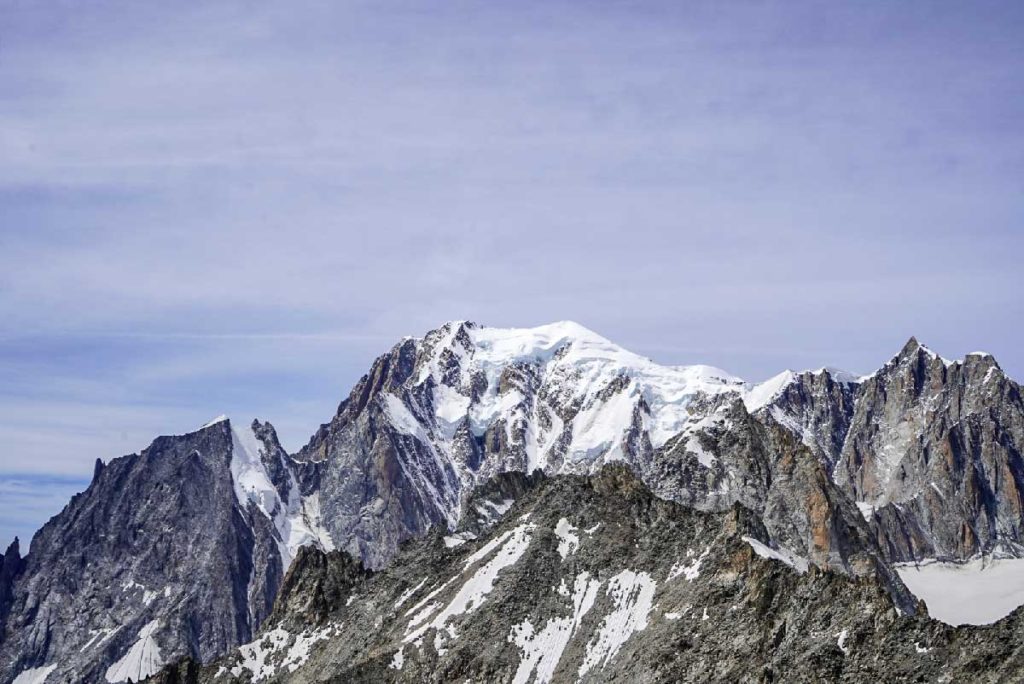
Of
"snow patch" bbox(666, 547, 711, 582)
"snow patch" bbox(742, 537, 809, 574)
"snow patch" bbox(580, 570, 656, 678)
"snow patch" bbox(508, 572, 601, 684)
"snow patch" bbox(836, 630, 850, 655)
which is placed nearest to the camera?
"snow patch" bbox(836, 630, 850, 655)

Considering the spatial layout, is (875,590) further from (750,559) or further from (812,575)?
(750,559)

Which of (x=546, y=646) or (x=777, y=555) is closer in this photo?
(x=777, y=555)

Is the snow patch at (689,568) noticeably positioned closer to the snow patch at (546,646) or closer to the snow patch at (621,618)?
the snow patch at (621,618)

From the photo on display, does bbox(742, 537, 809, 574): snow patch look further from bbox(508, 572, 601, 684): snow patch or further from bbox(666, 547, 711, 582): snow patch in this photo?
bbox(508, 572, 601, 684): snow patch

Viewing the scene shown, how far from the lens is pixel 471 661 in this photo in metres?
199

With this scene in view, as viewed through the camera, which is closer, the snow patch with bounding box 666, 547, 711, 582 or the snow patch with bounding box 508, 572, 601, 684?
the snow patch with bounding box 666, 547, 711, 582

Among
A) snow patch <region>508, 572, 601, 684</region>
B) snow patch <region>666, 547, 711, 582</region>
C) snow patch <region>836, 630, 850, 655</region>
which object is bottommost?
snow patch <region>508, 572, 601, 684</region>

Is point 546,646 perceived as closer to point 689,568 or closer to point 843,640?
point 689,568

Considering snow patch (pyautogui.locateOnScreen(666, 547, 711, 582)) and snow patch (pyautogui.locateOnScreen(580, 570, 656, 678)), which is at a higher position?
snow patch (pyautogui.locateOnScreen(666, 547, 711, 582))

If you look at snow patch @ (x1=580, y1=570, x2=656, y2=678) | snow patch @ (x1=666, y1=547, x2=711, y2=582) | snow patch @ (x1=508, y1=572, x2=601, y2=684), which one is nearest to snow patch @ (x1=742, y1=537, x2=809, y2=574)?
snow patch @ (x1=666, y1=547, x2=711, y2=582)

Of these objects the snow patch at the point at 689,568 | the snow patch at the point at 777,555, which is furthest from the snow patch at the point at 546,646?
the snow patch at the point at 777,555

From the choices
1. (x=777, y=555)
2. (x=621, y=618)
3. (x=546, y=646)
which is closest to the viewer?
(x=777, y=555)

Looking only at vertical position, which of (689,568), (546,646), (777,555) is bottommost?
(546,646)

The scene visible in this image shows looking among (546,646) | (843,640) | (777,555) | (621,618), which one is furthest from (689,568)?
(843,640)
